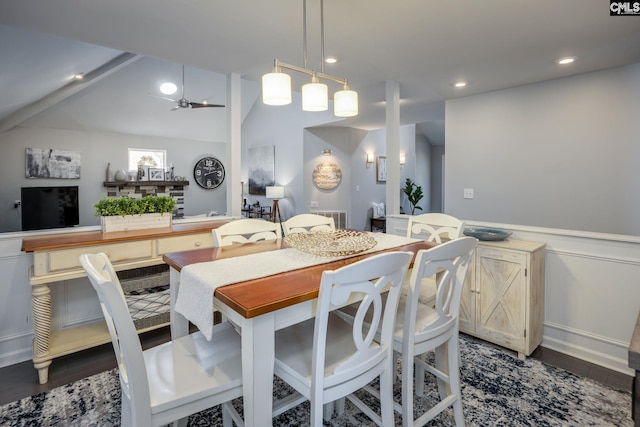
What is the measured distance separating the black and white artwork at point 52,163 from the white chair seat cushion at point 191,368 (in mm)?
5956

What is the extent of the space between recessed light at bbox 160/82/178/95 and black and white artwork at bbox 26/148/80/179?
1919 mm

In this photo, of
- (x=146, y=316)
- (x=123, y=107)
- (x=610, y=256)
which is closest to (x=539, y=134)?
(x=610, y=256)

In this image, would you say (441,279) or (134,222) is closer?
(441,279)

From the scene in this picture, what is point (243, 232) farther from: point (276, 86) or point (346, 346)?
point (346, 346)

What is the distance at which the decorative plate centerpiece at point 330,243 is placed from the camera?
5.54 ft

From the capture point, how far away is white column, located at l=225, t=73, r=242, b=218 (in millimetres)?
3129

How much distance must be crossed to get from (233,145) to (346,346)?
233 centimetres

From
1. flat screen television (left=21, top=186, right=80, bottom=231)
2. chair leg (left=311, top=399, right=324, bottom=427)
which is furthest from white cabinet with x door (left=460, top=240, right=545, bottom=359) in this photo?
flat screen television (left=21, top=186, right=80, bottom=231)

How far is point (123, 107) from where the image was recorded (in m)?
6.00

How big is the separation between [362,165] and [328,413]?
18.5 ft

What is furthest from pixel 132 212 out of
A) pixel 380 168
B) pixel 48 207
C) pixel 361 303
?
pixel 380 168

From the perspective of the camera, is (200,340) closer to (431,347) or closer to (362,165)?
(431,347)

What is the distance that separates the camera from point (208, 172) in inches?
305

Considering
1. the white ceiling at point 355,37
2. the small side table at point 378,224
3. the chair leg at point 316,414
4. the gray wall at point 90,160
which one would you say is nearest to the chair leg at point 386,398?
the chair leg at point 316,414
